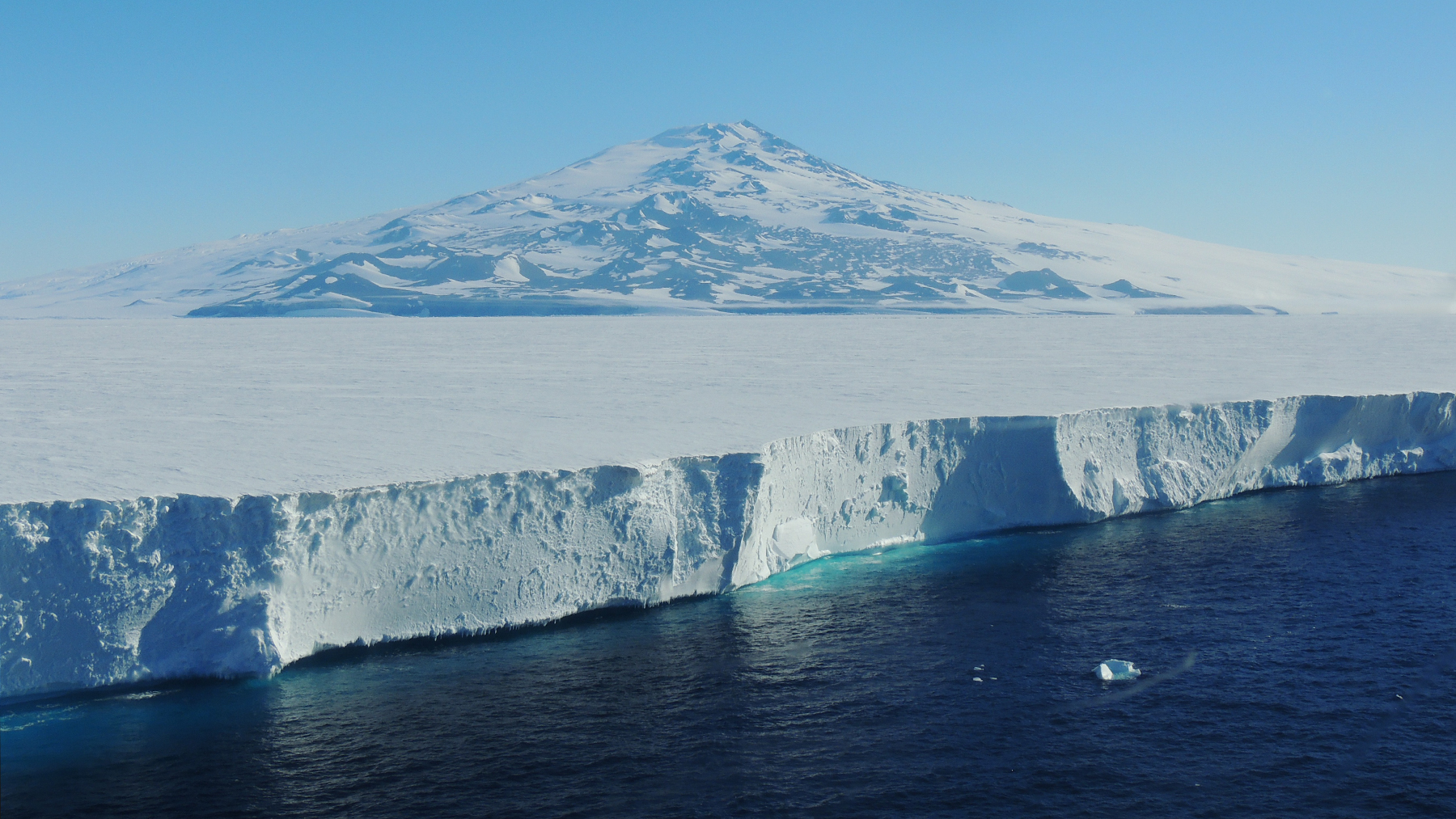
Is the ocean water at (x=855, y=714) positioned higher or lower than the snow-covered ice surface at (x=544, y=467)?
lower

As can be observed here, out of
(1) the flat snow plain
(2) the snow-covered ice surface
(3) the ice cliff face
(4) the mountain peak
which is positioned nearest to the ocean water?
(3) the ice cliff face

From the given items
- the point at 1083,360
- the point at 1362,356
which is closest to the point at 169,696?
the point at 1083,360

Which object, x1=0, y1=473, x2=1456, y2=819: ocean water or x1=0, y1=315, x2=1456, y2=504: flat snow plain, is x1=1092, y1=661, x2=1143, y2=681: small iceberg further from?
x1=0, y1=315, x2=1456, y2=504: flat snow plain

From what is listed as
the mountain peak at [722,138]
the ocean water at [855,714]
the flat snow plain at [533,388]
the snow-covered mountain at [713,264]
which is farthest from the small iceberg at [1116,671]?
the mountain peak at [722,138]

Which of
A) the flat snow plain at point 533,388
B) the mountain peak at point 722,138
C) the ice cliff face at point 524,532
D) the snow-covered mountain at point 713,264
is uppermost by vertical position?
the mountain peak at point 722,138

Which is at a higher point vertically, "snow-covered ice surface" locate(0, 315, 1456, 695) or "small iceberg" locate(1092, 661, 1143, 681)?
"snow-covered ice surface" locate(0, 315, 1456, 695)

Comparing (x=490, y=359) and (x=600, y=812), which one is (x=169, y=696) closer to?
(x=600, y=812)

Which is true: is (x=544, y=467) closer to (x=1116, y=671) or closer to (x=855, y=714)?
(x=855, y=714)

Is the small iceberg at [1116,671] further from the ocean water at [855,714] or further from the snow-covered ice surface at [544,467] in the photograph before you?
the snow-covered ice surface at [544,467]
